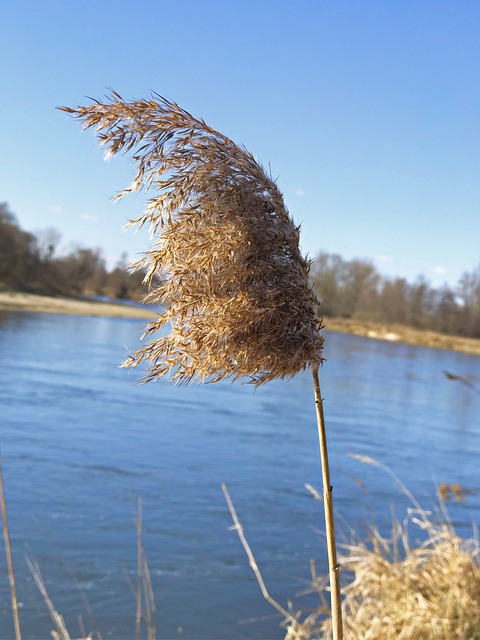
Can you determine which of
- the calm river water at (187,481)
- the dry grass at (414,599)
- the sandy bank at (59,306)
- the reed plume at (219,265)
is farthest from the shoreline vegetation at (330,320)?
the reed plume at (219,265)

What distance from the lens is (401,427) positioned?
1493cm

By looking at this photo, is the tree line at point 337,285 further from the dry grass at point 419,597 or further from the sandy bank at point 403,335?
the dry grass at point 419,597

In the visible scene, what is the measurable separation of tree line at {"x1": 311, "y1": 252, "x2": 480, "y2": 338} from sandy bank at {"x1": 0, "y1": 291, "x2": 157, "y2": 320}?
652 inches

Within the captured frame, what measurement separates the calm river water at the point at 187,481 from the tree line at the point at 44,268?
97.3 ft

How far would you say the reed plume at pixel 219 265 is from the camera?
59.2 inches

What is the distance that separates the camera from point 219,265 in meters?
1.54

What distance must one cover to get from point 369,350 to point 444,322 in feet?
79.1

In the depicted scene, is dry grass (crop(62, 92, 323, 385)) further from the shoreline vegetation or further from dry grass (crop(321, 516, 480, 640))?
the shoreline vegetation

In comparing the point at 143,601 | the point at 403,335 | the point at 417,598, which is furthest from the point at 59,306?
the point at 417,598

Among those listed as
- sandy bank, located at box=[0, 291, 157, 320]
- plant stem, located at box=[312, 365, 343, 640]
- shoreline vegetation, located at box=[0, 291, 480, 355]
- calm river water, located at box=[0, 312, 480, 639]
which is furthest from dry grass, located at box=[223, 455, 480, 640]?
sandy bank, located at box=[0, 291, 157, 320]

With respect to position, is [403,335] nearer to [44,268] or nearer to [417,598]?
[44,268]

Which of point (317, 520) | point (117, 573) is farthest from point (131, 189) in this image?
point (317, 520)

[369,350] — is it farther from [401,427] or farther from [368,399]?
[401,427]

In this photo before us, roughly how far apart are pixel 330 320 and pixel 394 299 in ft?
35.4
